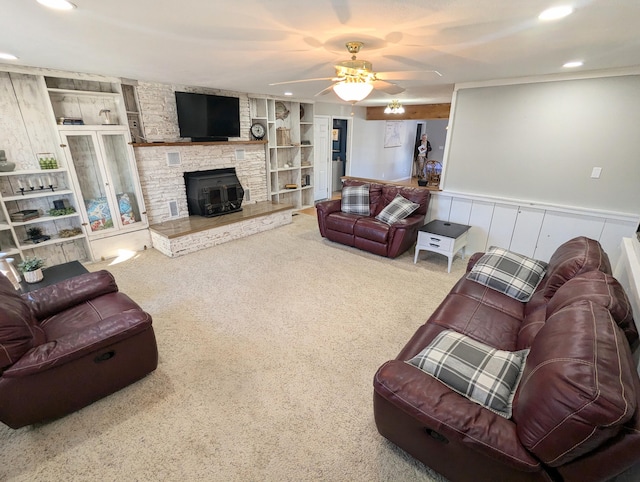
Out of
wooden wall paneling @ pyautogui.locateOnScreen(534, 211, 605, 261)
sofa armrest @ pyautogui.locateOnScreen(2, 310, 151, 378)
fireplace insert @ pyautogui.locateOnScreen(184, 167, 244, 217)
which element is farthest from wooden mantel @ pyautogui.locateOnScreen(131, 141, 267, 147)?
wooden wall paneling @ pyautogui.locateOnScreen(534, 211, 605, 261)

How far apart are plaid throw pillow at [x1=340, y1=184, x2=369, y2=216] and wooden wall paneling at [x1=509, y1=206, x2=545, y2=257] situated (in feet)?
6.71

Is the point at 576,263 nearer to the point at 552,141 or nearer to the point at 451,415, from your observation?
the point at 451,415

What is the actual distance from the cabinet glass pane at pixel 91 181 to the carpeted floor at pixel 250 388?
717 mm

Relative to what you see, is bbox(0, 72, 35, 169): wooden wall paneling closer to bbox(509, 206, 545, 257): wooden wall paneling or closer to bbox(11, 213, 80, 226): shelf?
bbox(11, 213, 80, 226): shelf

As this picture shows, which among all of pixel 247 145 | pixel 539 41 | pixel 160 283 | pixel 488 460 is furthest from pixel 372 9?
pixel 247 145

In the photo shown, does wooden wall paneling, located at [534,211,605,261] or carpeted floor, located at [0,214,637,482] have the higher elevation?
Answer: wooden wall paneling, located at [534,211,605,261]

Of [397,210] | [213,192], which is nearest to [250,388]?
[397,210]

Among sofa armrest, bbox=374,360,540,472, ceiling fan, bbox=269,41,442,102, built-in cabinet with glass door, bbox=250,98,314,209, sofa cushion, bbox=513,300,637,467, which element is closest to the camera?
sofa cushion, bbox=513,300,637,467

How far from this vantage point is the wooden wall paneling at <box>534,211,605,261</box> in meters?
3.54

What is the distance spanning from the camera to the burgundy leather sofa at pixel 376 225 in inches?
160

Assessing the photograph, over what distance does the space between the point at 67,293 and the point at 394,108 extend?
21.7 feet

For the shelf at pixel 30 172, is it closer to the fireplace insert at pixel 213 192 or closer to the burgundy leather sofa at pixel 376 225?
the fireplace insert at pixel 213 192

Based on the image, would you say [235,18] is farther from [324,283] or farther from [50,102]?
[50,102]

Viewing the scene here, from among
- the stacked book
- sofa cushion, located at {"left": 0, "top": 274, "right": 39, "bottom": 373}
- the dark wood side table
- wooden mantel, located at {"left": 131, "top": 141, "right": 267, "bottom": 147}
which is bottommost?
the dark wood side table
